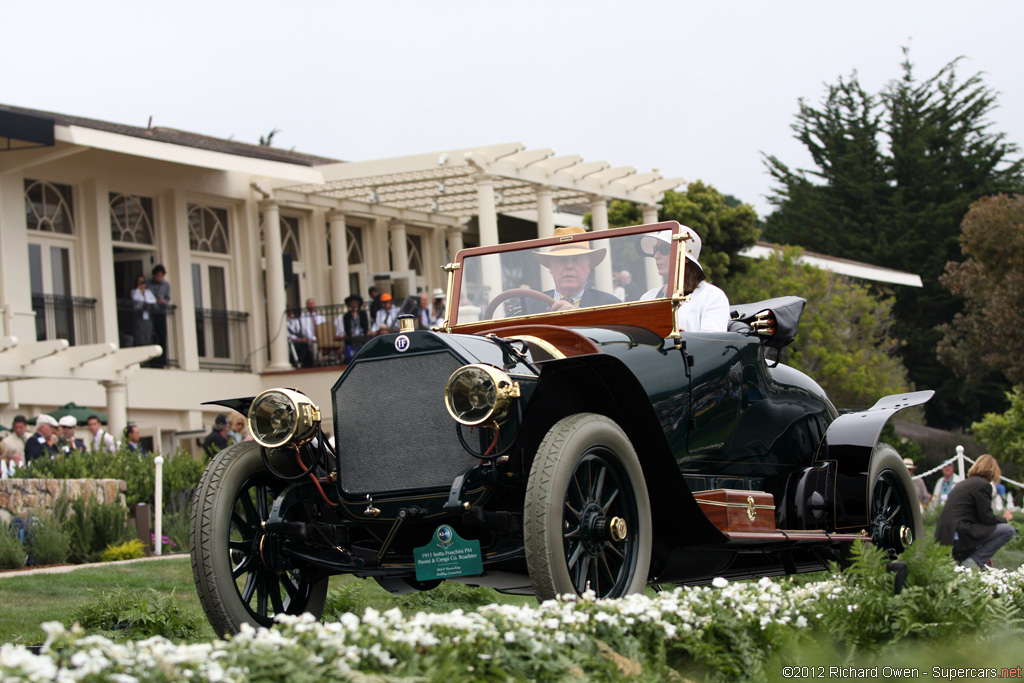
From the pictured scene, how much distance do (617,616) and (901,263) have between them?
4087cm

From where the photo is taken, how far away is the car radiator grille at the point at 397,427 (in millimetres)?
5195

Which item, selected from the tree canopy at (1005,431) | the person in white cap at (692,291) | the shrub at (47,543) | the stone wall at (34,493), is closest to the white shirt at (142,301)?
the stone wall at (34,493)

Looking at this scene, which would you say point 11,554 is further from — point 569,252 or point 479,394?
point 479,394

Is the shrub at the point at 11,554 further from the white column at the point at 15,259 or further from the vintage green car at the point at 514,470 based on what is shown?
the white column at the point at 15,259

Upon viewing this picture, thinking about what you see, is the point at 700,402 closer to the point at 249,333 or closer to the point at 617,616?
the point at 617,616

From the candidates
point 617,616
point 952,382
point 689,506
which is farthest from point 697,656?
point 952,382

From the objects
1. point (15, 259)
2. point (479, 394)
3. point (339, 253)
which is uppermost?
point (339, 253)

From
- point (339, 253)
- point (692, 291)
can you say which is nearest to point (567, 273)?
point (692, 291)

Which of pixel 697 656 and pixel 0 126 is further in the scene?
pixel 0 126

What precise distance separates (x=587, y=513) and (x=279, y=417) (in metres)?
1.43

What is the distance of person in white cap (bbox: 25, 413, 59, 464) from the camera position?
13436mm

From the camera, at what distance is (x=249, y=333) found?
2405cm

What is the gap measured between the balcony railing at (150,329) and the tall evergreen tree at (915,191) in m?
27.3

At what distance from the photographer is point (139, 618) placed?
5.57 m
